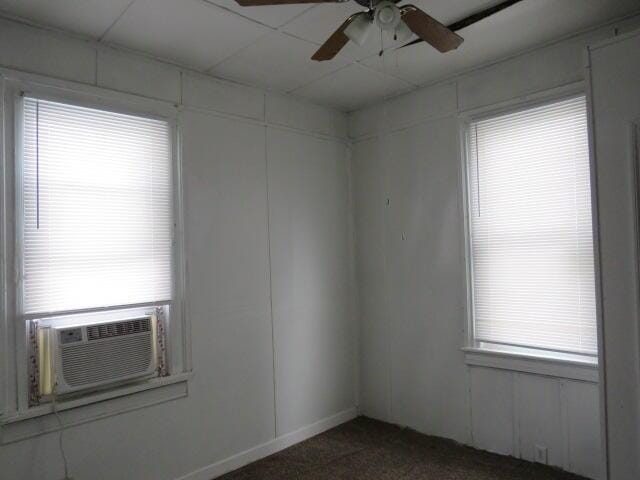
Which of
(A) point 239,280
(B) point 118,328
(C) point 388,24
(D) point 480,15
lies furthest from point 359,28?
(B) point 118,328

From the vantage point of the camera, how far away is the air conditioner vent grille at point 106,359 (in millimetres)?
2462

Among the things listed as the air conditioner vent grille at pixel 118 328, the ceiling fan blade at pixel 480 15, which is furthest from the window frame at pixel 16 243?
the ceiling fan blade at pixel 480 15

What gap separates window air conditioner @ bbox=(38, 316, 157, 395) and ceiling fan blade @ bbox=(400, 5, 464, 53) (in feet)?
7.49

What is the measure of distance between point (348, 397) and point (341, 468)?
3.14 ft

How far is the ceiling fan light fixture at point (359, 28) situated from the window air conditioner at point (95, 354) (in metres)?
2.07

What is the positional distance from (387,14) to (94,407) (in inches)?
105

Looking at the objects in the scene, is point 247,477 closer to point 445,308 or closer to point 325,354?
point 325,354

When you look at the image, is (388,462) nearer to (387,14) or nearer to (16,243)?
(16,243)

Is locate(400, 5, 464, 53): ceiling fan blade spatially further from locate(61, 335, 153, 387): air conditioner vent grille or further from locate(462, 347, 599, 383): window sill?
locate(61, 335, 153, 387): air conditioner vent grille

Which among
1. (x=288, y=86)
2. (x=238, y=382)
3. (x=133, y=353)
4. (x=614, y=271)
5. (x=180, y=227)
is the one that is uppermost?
(x=288, y=86)

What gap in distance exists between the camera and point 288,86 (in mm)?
3514

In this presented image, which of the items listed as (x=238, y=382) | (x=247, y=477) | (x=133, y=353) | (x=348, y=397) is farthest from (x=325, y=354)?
(x=133, y=353)

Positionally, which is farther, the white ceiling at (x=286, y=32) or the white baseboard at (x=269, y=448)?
the white baseboard at (x=269, y=448)

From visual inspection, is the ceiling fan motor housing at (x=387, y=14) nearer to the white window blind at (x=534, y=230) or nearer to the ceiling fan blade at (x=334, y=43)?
the ceiling fan blade at (x=334, y=43)
